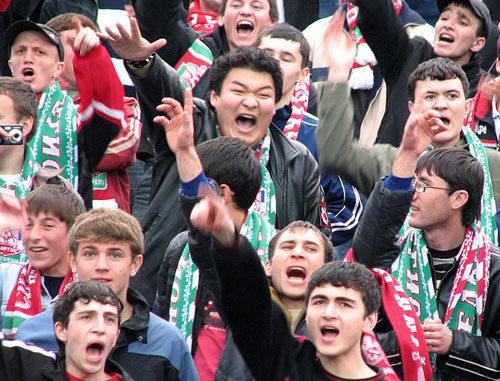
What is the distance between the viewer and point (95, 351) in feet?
14.4

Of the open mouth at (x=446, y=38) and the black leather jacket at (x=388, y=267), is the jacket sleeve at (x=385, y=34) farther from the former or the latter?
the black leather jacket at (x=388, y=267)

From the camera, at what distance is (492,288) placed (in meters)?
5.26

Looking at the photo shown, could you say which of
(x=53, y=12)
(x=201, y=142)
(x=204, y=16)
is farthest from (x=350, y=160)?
(x=53, y=12)

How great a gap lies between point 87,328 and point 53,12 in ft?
14.1

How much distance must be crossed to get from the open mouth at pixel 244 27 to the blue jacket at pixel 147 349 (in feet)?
9.53

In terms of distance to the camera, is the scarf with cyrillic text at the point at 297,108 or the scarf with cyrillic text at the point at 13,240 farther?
the scarf with cyrillic text at the point at 297,108

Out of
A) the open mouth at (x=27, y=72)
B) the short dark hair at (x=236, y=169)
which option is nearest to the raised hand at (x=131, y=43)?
the short dark hair at (x=236, y=169)

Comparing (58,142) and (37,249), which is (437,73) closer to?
(58,142)

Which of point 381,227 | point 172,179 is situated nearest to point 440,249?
point 381,227

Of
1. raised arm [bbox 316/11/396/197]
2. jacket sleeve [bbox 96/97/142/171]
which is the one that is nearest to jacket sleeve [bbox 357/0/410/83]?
raised arm [bbox 316/11/396/197]

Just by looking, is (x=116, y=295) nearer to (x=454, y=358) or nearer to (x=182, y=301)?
(x=182, y=301)

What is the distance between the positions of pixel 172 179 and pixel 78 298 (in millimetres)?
1281

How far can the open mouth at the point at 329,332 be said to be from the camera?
4340 mm

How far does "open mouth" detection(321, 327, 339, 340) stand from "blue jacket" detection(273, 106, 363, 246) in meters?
2.17
